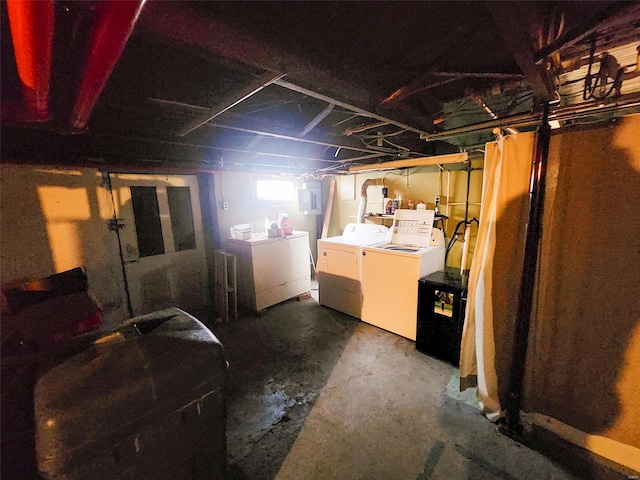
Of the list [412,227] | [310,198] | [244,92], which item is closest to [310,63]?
[244,92]

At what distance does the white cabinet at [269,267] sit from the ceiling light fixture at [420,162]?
53.6 inches

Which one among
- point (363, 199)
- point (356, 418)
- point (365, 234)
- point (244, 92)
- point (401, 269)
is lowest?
point (356, 418)

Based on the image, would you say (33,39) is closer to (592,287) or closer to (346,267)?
(592,287)

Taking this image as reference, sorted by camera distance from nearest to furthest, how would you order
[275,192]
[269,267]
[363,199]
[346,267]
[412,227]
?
[412,227]
[346,267]
[269,267]
[363,199]
[275,192]

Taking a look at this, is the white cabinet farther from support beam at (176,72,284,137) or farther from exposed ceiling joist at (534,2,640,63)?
exposed ceiling joist at (534,2,640,63)

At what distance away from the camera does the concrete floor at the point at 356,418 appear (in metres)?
1.53

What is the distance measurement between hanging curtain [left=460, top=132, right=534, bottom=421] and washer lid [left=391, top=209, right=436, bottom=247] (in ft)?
4.34

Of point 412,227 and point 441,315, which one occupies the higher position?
point 412,227

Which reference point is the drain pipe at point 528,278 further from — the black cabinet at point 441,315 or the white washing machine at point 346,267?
the white washing machine at point 346,267

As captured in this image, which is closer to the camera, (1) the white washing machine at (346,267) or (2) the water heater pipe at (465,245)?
(2) the water heater pipe at (465,245)

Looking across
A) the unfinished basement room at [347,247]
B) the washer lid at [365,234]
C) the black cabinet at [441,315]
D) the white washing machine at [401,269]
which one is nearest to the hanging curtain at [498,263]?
the unfinished basement room at [347,247]

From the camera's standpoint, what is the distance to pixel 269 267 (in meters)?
3.61

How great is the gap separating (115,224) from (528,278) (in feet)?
12.5

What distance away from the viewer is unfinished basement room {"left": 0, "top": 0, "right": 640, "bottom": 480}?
0.95 m
